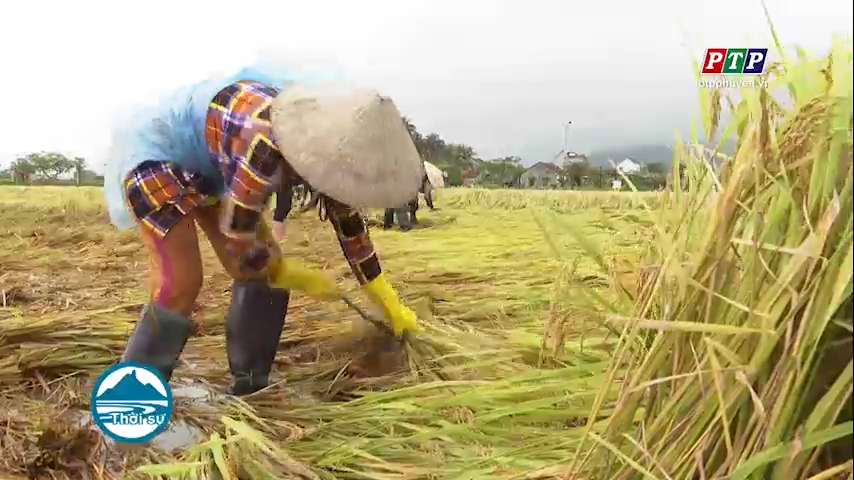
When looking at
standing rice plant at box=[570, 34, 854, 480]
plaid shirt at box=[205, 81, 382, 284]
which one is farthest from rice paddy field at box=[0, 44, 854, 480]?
plaid shirt at box=[205, 81, 382, 284]

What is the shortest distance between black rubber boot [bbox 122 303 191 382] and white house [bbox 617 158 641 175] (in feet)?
2.31

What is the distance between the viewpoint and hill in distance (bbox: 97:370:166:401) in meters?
0.96

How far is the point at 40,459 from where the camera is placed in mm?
957

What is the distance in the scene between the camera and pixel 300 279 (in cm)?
121

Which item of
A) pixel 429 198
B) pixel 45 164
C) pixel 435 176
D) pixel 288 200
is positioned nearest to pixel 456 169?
pixel 435 176

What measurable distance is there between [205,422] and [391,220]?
70 cm

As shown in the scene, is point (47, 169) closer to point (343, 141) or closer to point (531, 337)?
point (343, 141)

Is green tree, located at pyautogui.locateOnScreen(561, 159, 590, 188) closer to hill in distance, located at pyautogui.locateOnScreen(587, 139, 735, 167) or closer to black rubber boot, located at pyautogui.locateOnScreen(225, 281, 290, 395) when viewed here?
hill in distance, located at pyautogui.locateOnScreen(587, 139, 735, 167)

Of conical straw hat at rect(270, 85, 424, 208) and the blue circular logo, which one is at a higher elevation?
conical straw hat at rect(270, 85, 424, 208)

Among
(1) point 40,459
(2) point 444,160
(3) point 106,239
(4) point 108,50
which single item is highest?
(4) point 108,50

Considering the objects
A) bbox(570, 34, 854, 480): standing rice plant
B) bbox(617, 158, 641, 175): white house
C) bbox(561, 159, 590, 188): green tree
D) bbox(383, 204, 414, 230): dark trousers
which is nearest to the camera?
bbox(570, 34, 854, 480): standing rice plant

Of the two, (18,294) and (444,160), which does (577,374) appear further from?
(18,294)

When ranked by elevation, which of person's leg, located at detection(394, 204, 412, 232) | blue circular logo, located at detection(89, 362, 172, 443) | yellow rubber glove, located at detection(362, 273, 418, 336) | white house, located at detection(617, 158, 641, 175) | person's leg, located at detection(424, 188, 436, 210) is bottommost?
blue circular logo, located at detection(89, 362, 172, 443)

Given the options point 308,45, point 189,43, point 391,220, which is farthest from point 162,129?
point 391,220
